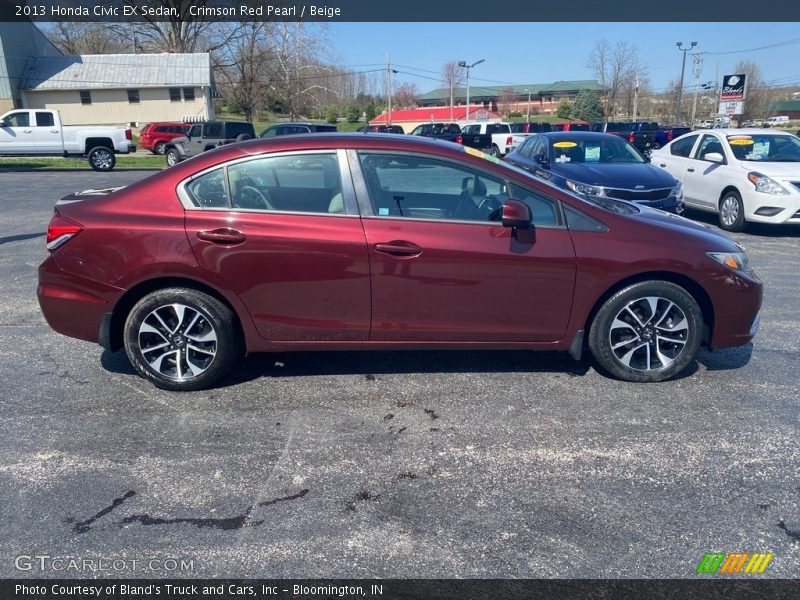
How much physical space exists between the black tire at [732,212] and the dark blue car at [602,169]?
122 cm

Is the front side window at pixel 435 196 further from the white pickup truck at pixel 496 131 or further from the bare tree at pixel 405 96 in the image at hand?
the bare tree at pixel 405 96

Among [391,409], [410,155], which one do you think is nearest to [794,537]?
[391,409]

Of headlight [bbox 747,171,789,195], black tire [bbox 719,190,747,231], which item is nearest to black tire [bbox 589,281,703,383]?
headlight [bbox 747,171,789,195]

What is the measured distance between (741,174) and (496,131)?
23.7 m

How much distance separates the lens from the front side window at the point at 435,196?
4168mm

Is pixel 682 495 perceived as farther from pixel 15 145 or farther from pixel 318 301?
pixel 15 145

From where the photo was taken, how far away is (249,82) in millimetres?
55812

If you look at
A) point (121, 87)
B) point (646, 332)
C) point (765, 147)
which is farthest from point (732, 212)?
point (121, 87)

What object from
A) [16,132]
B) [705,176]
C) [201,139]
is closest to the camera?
[705,176]

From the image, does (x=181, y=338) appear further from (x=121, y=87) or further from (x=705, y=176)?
(x=121, y=87)

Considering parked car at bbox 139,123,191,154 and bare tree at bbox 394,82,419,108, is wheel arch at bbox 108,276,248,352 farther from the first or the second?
bare tree at bbox 394,82,419,108

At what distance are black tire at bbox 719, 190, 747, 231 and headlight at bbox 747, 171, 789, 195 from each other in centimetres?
36

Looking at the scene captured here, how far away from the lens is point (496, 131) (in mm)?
32906

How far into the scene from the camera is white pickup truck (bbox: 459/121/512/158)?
27941 millimetres
